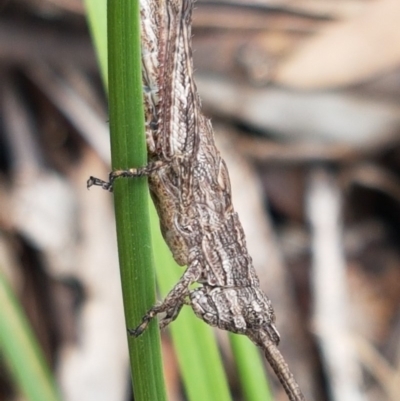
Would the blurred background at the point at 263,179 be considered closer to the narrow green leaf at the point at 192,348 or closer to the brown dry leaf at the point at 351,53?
the brown dry leaf at the point at 351,53

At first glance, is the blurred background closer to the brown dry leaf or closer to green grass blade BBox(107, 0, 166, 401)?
the brown dry leaf

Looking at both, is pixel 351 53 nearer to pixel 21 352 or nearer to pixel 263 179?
pixel 263 179

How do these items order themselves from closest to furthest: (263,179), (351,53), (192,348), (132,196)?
1. (132,196)
2. (192,348)
3. (351,53)
4. (263,179)

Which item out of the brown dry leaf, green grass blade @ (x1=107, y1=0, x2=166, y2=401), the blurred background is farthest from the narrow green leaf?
the brown dry leaf

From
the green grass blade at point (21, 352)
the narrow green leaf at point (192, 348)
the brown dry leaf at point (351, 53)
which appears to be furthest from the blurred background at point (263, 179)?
the narrow green leaf at point (192, 348)

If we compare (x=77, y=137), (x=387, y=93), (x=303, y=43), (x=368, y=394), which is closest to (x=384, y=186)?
(x=387, y=93)

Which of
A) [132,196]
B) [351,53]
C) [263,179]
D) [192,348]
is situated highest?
[351,53]

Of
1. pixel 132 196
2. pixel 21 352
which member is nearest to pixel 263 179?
pixel 21 352
